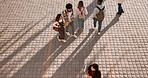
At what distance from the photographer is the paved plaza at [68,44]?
10.6 m

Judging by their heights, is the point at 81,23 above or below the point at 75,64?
above

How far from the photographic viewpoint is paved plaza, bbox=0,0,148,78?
10.6 m

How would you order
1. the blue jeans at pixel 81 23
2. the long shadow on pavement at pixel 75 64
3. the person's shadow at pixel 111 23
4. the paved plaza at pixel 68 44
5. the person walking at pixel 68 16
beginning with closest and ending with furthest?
the long shadow on pavement at pixel 75 64 < the paved plaza at pixel 68 44 < the person walking at pixel 68 16 < the blue jeans at pixel 81 23 < the person's shadow at pixel 111 23

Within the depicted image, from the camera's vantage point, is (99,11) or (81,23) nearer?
(99,11)

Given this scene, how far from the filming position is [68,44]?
11.8 meters

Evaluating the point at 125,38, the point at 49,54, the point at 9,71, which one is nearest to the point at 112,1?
the point at 125,38

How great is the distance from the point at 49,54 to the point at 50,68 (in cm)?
83

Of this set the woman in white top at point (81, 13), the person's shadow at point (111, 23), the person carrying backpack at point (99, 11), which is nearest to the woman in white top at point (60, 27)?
the woman in white top at point (81, 13)

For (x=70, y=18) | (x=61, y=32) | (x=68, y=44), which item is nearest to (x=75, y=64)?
(x=68, y=44)

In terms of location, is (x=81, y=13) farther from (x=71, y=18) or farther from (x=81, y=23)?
(x=81, y=23)

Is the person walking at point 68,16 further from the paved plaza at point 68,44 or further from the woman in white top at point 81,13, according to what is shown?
the paved plaza at point 68,44

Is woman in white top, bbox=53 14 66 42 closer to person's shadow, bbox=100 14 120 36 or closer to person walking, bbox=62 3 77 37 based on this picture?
person walking, bbox=62 3 77 37

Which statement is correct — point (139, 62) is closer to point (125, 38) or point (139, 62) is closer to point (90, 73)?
point (125, 38)

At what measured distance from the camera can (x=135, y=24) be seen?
12.9 meters
